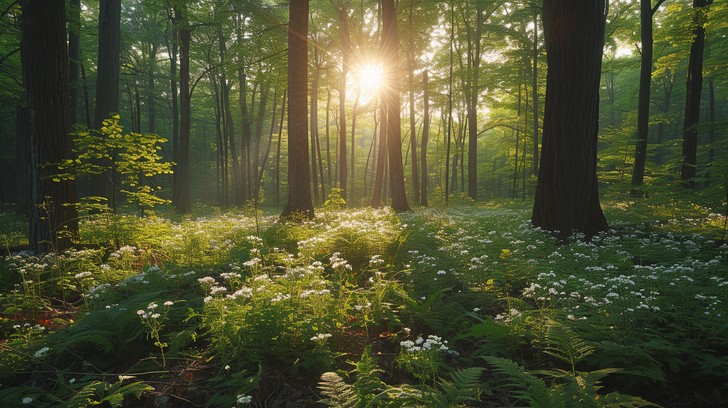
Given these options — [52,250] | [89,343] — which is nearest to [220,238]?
[52,250]

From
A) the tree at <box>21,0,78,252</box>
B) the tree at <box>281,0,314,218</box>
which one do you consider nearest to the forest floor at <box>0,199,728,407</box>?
the tree at <box>21,0,78,252</box>

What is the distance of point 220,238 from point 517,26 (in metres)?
25.2

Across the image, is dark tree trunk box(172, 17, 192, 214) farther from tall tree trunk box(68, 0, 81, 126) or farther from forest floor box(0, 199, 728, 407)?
forest floor box(0, 199, 728, 407)

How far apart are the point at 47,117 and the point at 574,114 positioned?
1020 centimetres

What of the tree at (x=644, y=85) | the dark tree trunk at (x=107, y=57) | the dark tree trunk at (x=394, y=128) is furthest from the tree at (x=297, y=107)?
the tree at (x=644, y=85)

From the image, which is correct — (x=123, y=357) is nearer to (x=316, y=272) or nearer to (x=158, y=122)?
(x=316, y=272)

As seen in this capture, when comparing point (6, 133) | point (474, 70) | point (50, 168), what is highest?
point (474, 70)

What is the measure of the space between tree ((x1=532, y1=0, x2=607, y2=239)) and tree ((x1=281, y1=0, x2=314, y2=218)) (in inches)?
251

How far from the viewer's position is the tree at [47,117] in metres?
6.06

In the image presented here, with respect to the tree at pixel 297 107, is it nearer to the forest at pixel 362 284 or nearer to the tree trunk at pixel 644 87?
the forest at pixel 362 284

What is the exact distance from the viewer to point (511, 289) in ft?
16.0

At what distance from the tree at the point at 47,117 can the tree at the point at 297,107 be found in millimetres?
5040

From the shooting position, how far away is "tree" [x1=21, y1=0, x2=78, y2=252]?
6062mm

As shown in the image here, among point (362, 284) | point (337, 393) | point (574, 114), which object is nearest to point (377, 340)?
point (337, 393)
